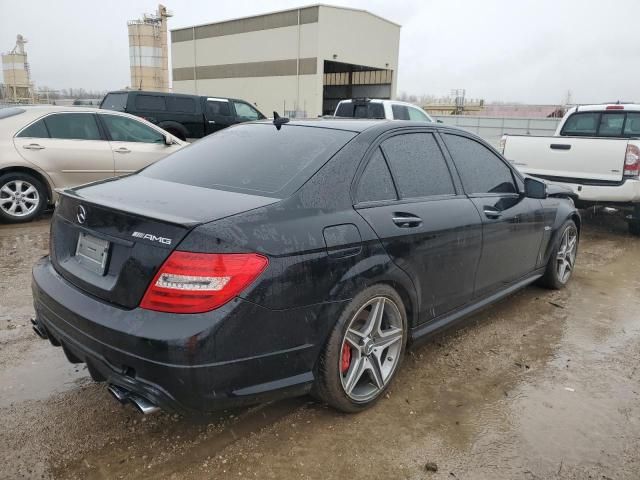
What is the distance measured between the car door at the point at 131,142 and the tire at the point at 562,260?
5.66 metres

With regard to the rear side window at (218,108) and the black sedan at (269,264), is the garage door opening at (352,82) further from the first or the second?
the black sedan at (269,264)

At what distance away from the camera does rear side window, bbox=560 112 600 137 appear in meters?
8.89

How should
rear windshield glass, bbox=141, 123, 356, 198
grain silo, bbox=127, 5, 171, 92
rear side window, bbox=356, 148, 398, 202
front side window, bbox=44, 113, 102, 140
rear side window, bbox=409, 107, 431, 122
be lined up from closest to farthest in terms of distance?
rear windshield glass, bbox=141, 123, 356, 198 < rear side window, bbox=356, 148, 398, 202 < front side window, bbox=44, 113, 102, 140 < rear side window, bbox=409, 107, 431, 122 < grain silo, bbox=127, 5, 171, 92

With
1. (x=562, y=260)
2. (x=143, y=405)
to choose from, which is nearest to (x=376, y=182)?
(x=143, y=405)

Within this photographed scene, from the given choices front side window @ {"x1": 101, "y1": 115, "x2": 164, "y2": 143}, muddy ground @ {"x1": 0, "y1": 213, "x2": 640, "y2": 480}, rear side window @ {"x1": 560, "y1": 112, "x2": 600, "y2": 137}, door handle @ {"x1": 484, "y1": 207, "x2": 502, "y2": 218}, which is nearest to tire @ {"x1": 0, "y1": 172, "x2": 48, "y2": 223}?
front side window @ {"x1": 101, "y1": 115, "x2": 164, "y2": 143}

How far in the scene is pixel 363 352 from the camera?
283 centimetres

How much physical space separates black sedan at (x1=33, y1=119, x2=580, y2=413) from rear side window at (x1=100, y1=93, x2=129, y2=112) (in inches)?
415

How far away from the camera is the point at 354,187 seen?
109 inches

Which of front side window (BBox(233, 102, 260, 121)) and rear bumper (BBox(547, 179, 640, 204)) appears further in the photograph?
front side window (BBox(233, 102, 260, 121))

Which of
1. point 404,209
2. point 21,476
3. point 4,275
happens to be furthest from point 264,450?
point 4,275

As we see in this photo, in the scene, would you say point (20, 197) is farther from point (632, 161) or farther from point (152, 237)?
point (632, 161)

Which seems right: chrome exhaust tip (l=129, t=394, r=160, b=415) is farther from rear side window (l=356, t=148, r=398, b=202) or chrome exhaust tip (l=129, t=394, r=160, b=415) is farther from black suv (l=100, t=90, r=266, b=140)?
black suv (l=100, t=90, r=266, b=140)

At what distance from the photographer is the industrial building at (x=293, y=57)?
36375 mm

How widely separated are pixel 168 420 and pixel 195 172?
1.38 metres
